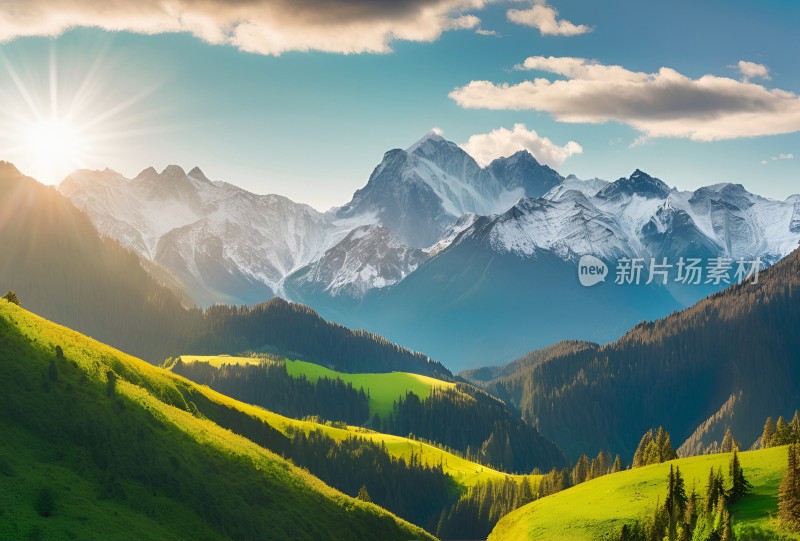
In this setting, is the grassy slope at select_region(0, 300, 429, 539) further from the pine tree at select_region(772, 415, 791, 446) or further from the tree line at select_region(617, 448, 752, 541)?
the pine tree at select_region(772, 415, 791, 446)

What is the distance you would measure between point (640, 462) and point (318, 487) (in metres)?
69.2

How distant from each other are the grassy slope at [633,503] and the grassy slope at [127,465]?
26383 mm

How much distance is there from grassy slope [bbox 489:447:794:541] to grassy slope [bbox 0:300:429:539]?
26383 mm

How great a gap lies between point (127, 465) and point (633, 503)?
7083 cm

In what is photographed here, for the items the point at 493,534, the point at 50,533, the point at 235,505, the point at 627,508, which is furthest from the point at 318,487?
the point at 50,533

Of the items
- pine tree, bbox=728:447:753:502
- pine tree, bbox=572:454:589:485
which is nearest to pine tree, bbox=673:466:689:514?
pine tree, bbox=728:447:753:502

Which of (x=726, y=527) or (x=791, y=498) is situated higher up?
(x=791, y=498)

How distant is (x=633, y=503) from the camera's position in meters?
115

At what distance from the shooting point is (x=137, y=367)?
137 m

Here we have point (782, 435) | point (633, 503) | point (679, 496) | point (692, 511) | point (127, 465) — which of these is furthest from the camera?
point (782, 435)

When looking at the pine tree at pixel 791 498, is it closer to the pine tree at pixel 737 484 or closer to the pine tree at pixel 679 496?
the pine tree at pixel 737 484

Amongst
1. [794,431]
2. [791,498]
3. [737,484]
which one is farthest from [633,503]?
[794,431]

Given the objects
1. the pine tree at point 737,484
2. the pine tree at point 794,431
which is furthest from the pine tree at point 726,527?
the pine tree at point 794,431

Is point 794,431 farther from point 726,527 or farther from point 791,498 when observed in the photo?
point 726,527
